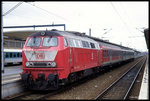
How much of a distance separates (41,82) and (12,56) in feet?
72.3

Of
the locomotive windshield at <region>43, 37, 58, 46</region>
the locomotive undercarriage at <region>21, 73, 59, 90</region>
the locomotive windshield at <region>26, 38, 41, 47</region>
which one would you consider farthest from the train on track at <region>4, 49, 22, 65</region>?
the locomotive undercarriage at <region>21, 73, 59, 90</region>

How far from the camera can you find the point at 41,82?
10.3 metres

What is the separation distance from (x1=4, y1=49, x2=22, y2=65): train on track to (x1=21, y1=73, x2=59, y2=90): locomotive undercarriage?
20.1 m

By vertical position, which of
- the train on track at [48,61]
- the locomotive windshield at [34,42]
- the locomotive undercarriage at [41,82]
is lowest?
the locomotive undercarriage at [41,82]

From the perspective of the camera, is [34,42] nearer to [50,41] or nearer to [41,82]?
[50,41]

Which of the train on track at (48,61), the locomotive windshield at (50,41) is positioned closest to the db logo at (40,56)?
the train on track at (48,61)

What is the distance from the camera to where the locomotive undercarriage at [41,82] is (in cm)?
1015

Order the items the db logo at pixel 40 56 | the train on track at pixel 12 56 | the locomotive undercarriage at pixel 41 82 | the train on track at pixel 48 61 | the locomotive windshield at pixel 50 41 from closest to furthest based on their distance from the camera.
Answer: the locomotive undercarriage at pixel 41 82, the train on track at pixel 48 61, the db logo at pixel 40 56, the locomotive windshield at pixel 50 41, the train on track at pixel 12 56

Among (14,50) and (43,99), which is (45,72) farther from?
(14,50)

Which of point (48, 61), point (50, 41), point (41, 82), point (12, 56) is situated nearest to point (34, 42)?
point (50, 41)

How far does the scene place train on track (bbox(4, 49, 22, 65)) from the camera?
2964cm

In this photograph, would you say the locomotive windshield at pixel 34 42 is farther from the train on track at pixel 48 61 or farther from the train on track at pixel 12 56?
the train on track at pixel 12 56

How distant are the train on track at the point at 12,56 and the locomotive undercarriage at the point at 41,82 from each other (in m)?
20.1

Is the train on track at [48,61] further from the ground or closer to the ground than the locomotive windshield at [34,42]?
closer to the ground
